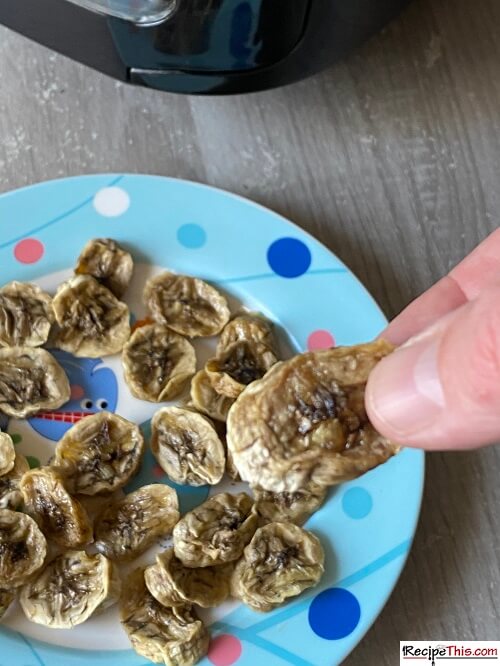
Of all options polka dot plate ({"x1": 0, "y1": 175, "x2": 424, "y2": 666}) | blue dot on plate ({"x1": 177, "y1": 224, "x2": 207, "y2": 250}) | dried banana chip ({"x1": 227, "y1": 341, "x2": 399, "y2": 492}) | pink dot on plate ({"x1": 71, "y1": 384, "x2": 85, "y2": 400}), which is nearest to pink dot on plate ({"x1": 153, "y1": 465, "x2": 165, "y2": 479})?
polka dot plate ({"x1": 0, "y1": 175, "x2": 424, "y2": 666})

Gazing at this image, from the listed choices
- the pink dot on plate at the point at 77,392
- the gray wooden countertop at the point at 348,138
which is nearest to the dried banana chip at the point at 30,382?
the pink dot on plate at the point at 77,392

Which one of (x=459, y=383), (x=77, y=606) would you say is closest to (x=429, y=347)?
(x=459, y=383)

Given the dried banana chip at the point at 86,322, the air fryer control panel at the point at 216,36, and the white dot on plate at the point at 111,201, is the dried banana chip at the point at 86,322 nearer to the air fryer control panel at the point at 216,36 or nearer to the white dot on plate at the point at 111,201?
the white dot on plate at the point at 111,201

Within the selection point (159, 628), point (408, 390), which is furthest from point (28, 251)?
point (408, 390)

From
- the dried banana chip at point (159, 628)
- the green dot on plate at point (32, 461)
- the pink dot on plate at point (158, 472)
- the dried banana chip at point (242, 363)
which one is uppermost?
the dried banana chip at point (242, 363)

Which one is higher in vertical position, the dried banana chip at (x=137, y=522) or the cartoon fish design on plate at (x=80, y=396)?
the cartoon fish design on plate at (x=80, y=396)
